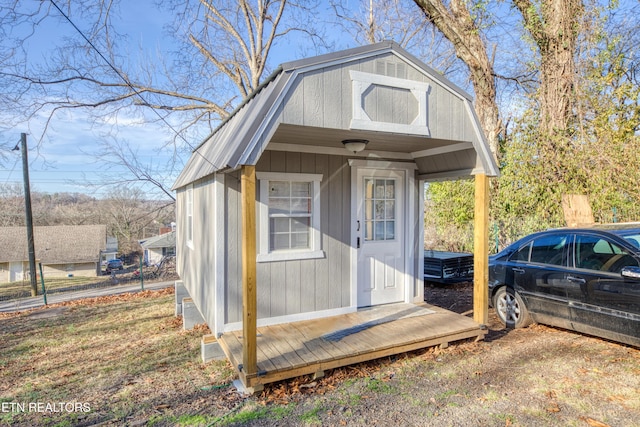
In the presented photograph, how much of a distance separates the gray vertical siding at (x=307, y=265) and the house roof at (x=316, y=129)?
1.14ft

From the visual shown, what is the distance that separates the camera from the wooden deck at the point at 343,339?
3.62 meters

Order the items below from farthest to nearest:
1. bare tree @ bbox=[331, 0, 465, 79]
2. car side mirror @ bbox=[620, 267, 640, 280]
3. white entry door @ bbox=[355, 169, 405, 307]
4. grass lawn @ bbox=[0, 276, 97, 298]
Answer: grass lawn @ bbox=[0, 276, 97, 298] < bare tree @ bbox=[331, 0, 465, 79] < white entry door @ bbox=[355, 169, 405, 307] < car side mirror @ bbox=[620, 267, 640, 280]

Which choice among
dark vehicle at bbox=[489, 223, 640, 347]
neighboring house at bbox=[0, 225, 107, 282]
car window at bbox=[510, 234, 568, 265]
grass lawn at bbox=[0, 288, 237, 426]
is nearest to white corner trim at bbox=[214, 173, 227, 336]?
grass lawn at bbox=[0, 288, 237, 426]

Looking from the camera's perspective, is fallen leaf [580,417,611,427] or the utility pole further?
the utility pole

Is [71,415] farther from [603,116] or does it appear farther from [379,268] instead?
[603,116]

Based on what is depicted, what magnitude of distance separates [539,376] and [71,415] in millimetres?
A: 4647

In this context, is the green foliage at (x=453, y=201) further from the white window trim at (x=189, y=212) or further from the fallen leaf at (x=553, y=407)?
the fallen leaf at (x=553, y=407)

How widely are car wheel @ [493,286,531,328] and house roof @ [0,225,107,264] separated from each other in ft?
105

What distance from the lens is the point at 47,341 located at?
598cm

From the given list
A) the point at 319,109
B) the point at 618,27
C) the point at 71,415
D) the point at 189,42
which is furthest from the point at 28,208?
the point at 618,27

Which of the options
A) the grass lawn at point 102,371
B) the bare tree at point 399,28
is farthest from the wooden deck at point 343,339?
the bare tree at point 399,28

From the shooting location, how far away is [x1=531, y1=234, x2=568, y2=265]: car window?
4.71 metres

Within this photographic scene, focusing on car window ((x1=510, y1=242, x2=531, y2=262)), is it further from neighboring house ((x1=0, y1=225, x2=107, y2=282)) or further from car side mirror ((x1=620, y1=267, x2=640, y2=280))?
neighboring house ((x1=0, y1=225, x2=107, y2=282))

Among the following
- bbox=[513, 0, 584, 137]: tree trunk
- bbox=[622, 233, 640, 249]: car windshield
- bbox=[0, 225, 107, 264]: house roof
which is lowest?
bbox=[0, 225, 107, 264]: house roof
